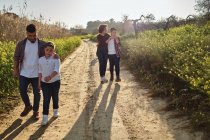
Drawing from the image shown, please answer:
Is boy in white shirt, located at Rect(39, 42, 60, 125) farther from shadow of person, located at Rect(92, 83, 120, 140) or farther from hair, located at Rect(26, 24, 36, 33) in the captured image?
shadow of person, located at Rect(92, 83, 120, 140)

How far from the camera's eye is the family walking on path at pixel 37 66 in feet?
24.6

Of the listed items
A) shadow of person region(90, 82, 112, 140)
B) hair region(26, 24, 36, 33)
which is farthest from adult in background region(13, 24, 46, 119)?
shadow of person region(90, 82, 112, 140)

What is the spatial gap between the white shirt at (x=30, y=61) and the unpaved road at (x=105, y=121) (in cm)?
102

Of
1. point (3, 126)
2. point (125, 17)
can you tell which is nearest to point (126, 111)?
point (3, 126)

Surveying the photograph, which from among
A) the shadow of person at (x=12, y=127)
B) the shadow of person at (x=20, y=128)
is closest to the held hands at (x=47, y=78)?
the shadow of person at (x=20, y=128)

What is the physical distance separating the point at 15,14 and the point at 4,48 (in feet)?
25.5

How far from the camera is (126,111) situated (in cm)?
848

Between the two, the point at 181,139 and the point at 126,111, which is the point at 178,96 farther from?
the point at 181,139

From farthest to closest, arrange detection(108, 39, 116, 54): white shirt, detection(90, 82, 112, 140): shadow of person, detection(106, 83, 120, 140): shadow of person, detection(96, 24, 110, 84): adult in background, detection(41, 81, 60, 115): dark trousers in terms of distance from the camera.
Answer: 1. detection(108, 39, 116, 54): white shirt
2. detection(96, 24, 110, 84): adult in background
3. detection(41, 81, 60, 115): dark trousers
4. detection(106, 83, 120, 140): shadow of person
5. detection(90, 82, 112, 140): shadow of person

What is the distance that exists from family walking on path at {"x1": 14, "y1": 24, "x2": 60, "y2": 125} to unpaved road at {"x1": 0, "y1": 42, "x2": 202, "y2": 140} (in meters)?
0.52

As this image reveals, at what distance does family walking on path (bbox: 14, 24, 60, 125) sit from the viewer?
7.48 meters

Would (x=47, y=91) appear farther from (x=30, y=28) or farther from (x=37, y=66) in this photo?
(x=30, y=28)

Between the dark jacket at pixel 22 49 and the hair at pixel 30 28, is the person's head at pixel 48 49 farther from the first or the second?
the hair at pixel 30 28

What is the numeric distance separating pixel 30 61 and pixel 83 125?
1.75m
